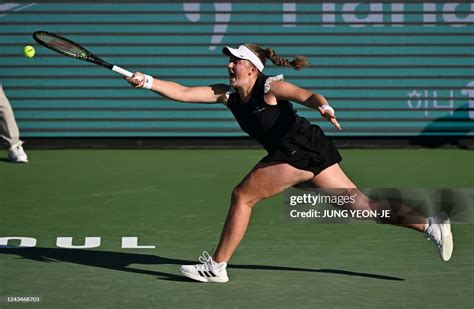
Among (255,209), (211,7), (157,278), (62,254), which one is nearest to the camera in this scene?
(157,278)

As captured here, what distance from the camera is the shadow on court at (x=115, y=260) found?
8.90 m

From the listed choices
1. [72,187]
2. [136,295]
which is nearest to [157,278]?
[136,295]

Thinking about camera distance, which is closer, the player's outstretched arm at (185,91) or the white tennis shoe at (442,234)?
the white tennis shoe at (442,234)

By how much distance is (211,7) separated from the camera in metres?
18.8

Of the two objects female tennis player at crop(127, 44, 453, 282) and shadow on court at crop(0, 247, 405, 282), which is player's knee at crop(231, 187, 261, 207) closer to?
female tennis player at crop(127, 44, 453, 282)

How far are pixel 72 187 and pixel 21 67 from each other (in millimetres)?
5338

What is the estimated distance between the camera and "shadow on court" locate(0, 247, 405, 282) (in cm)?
890

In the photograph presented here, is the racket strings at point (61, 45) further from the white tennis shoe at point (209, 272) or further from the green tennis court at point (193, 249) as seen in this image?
the white tennis shoe at point (209, 272)

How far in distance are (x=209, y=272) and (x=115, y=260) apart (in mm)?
1204

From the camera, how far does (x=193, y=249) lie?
32.9ft

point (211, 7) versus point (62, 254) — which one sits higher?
point (211, 7)

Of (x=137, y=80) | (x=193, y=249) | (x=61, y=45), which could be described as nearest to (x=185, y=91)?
(x=137, y=80)

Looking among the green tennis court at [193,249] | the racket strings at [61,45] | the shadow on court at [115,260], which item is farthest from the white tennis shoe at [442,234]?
the racket strings at [61,45]

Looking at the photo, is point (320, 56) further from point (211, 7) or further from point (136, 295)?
point (136, 295)
